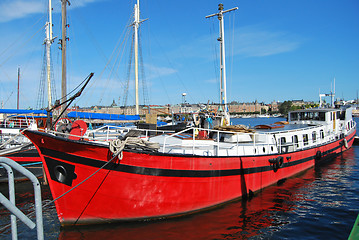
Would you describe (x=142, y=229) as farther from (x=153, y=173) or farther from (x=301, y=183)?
(x=301, y=183)

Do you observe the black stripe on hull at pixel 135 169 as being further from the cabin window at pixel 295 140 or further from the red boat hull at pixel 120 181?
the cabin window at pixel 295 140

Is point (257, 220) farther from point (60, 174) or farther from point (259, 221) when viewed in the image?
point (60, 174)

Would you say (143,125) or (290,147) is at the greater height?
(143,125)

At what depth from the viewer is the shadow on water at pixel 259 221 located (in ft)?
28.3

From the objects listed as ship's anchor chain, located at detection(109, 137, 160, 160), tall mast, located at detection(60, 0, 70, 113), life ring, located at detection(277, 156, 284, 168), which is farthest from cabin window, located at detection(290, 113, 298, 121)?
tall mast, located at detection(60, 0, 70, 113)

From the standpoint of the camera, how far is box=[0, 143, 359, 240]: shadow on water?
863cm

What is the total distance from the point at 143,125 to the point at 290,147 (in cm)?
860

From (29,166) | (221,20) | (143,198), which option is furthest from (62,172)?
(221,20)

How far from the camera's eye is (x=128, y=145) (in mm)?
8633

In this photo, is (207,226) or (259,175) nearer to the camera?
(207,226)

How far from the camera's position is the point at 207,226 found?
923cm

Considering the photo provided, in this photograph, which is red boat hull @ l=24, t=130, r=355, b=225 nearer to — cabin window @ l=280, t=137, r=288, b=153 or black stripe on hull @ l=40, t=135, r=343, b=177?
black stripe on hull @ l=40, t=135, r=343, b=177

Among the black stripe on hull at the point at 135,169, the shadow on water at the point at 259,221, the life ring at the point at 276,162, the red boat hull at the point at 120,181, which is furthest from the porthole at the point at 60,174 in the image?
the life ring at the point at 276,162

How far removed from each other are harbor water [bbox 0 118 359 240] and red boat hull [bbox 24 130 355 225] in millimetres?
473
